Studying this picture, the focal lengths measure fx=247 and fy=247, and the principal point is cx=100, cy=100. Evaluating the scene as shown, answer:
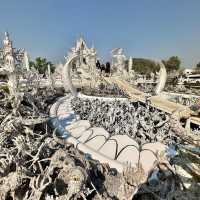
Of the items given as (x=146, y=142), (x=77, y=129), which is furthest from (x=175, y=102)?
(x=77, y=129)

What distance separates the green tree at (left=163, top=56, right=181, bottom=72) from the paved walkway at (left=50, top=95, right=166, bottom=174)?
37057 mm

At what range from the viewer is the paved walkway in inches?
290

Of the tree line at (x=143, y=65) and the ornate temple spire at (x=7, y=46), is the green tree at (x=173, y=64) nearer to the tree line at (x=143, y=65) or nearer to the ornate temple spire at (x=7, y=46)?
the tree line at (x=143, y=65)

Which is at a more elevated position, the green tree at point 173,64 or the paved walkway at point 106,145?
the green tree at point 173,64

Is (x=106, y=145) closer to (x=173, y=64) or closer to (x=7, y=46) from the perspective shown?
(x=7, y=46)

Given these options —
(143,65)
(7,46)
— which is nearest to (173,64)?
Result: (143,65)

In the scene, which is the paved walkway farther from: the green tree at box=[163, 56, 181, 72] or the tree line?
the green tree at box=[163, 56, 181, 72]

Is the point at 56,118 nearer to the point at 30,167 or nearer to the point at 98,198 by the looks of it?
the point at 30,167

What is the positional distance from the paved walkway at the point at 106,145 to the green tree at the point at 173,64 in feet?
122

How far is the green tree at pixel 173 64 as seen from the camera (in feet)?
145

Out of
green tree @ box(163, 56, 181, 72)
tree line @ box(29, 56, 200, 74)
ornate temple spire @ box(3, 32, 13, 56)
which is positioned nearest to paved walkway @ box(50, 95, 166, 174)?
ornate temple spire @ box(3, 32, 13, 56)

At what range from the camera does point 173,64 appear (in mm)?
44375

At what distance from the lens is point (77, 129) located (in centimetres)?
934

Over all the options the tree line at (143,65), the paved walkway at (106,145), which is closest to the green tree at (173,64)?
the tree line at (143,65)
